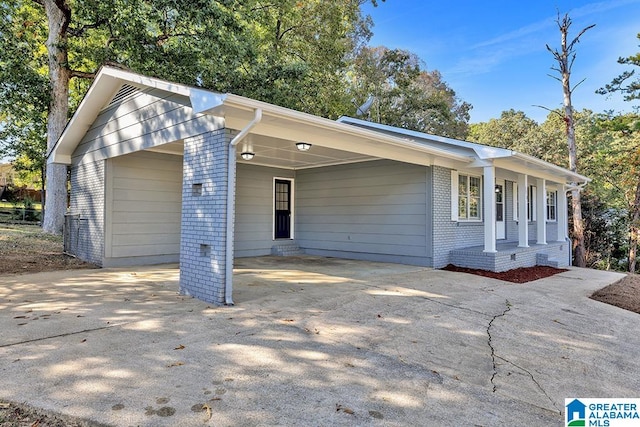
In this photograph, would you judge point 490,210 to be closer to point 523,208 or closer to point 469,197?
point 469,197

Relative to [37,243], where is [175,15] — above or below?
above

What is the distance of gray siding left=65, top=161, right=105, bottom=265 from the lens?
27.7 ft

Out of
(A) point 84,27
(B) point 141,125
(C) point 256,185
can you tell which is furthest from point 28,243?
(A) point 84,27

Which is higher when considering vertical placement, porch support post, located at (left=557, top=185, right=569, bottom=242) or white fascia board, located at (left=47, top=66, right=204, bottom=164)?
white fascia board, located at (left=47, top=66, right=204, bottom=164)

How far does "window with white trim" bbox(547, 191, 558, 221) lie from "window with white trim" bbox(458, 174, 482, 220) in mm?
5445

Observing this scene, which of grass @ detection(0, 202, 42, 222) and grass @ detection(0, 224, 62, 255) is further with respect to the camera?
grass @ detection(0, 202, 42, 222)

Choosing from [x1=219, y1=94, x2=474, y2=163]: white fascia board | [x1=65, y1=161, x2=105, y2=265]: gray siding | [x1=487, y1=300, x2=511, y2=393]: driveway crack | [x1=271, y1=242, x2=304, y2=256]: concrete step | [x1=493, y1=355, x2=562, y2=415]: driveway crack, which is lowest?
[x1=493, y1=355, x2=562, y2=415]: driveway crack

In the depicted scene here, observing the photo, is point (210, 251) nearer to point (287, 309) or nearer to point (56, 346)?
point (287, 309)

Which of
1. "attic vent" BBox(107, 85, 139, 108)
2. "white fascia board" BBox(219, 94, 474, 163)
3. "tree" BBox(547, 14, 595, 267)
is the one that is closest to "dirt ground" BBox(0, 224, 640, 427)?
"white fascia board" BBox(219, 94, 474, 163)

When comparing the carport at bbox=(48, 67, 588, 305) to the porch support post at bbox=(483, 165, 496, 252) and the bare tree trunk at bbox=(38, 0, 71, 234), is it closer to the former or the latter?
the porch support post at bbox=(483, 165, 496, 252)

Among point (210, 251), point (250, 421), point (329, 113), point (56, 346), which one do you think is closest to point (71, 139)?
point (210, 251)

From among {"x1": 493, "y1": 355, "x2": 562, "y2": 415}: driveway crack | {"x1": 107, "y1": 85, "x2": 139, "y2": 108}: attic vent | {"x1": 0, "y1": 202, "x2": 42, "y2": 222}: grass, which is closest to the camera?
{"x1": 493, "y1": 355, "x2": 562, "y2": 415}: driveway crack

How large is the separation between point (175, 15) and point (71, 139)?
5098 millimetres

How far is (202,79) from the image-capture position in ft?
45.0
